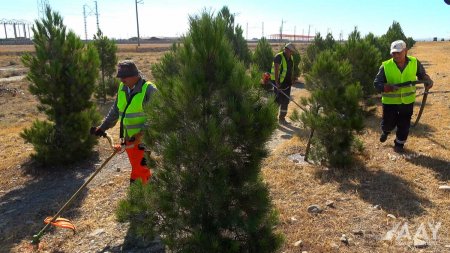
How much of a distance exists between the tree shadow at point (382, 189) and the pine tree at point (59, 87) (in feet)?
14.1

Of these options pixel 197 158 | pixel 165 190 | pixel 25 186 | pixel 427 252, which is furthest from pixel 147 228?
pixel 25 186

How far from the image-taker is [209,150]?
2580mm

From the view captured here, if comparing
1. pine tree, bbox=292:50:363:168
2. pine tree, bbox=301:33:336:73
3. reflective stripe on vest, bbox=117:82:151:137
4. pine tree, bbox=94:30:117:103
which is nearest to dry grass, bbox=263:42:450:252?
pine tree, bbox=292:50:363:168

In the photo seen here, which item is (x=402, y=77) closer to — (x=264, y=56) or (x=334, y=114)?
(x=334, y=114)

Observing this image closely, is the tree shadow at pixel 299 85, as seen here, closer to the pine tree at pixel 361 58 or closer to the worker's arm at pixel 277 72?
the pine tree at pixel 361 58

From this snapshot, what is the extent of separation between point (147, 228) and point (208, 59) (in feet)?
4.42

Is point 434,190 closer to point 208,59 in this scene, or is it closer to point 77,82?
point 208,59

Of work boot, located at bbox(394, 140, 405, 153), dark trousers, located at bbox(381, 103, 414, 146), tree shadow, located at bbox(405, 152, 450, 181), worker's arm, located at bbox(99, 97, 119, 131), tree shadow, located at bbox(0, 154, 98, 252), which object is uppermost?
worker's arm, located at bbox(99, 97, 119, 131)

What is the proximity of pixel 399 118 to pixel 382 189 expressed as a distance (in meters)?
1.62

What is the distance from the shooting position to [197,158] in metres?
2.62

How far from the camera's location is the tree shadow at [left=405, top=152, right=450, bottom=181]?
16.9ft

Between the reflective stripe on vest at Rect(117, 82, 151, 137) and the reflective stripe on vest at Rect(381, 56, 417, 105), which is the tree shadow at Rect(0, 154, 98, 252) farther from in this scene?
the reflective stripe on vest at Rect(381, 56, 417, 105)

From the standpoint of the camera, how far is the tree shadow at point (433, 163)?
5137 millimetres

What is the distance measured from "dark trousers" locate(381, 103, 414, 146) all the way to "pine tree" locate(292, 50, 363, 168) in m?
0.72
